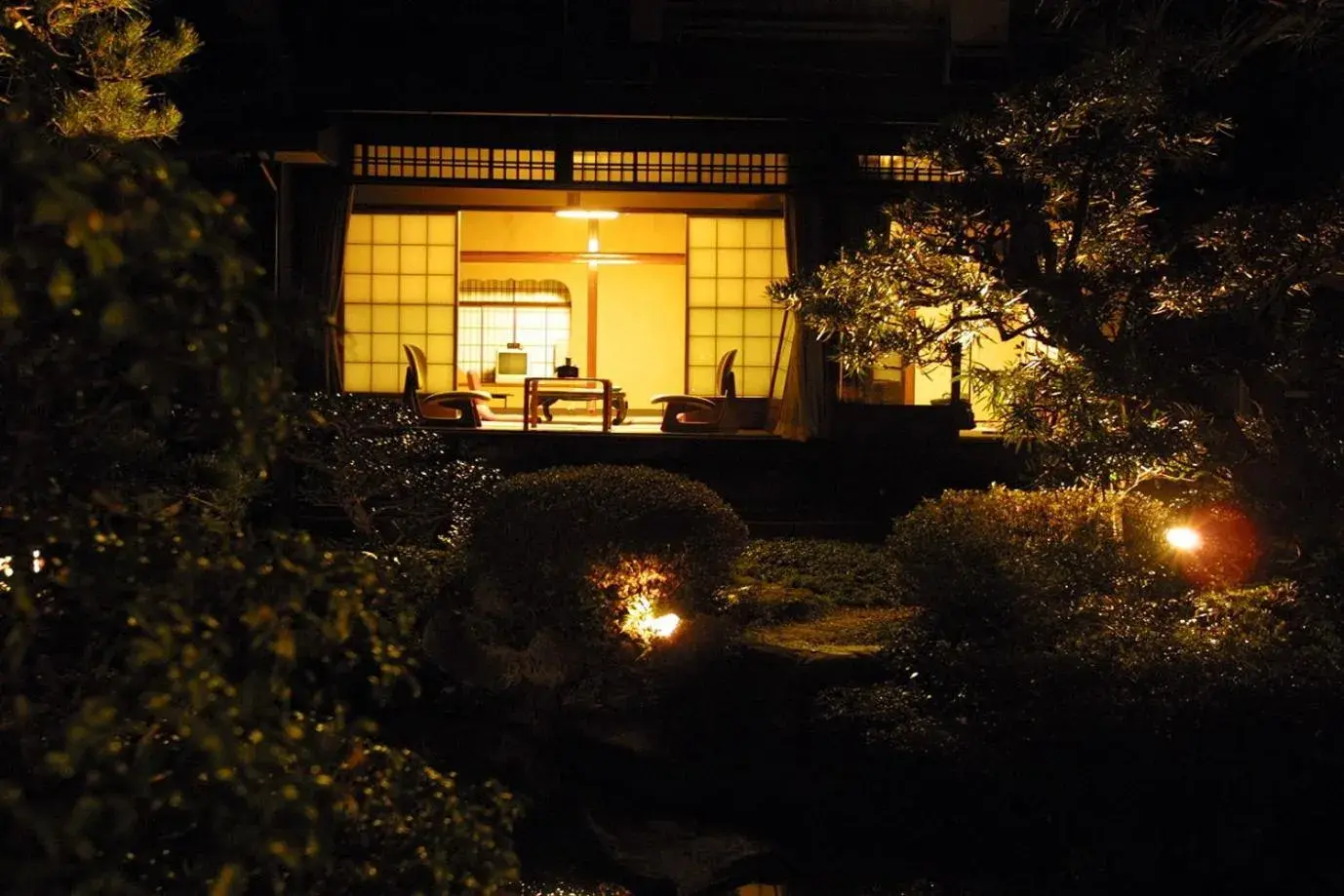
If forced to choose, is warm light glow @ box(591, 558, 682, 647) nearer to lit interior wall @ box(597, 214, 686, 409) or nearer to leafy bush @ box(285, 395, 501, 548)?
leafy bush @ box(285, 395, 501, 548)

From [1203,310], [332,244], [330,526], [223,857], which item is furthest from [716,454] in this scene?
[223,857]

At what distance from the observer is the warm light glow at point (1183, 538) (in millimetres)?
7355

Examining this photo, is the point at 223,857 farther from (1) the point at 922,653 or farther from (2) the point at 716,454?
(2) the point at 716,454

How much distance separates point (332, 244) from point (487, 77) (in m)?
2.03

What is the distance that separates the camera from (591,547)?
741cm

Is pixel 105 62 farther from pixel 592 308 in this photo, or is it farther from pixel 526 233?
pixel 526 233

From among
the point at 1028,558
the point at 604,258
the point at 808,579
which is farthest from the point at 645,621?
the point at 604,258

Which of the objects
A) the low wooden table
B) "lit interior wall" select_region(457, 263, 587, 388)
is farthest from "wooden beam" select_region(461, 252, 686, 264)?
the low wooden table

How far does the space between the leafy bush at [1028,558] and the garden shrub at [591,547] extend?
1.16 metres

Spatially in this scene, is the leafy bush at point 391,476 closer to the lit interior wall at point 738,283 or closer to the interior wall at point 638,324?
the lit interior wall at point 738,283

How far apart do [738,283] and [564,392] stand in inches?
111

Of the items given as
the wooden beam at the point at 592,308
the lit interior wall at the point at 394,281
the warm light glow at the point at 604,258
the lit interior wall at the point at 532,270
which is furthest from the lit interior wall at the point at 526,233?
the lit interior wall at the point at 394,281

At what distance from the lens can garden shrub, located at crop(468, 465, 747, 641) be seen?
7414mm

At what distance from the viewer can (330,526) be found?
1010cm
